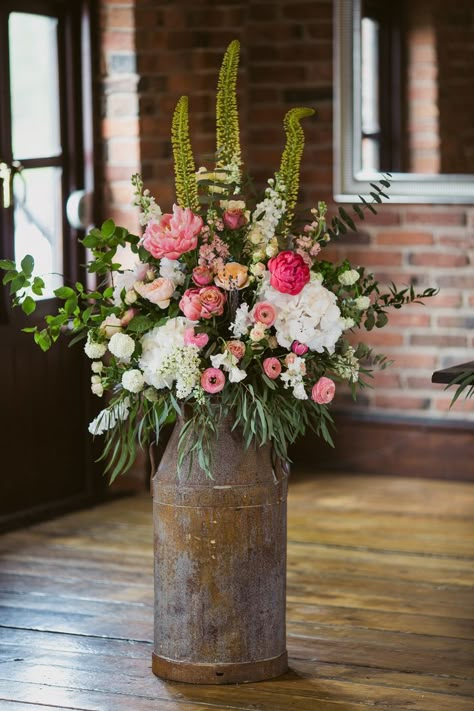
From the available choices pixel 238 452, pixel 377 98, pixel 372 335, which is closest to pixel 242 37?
pixel 377 98

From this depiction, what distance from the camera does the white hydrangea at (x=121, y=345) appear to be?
10.4ft

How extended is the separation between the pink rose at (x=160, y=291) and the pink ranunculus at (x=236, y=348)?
0.18 meters

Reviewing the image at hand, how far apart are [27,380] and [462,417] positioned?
182cm

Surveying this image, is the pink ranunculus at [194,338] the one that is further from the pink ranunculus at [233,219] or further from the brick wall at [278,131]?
the brick wall at [278,131]

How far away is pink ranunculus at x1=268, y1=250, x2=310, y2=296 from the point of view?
3.13 metres

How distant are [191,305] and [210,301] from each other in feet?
0.15

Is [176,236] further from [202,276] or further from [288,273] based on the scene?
[288,273]

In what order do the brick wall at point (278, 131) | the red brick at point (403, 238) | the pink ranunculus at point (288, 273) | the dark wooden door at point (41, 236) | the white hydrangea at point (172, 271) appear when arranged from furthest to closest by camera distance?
the red brick at point (403, 238) < the brick wall at point (278, 131) < the dark wooden door at point (41, 236) < the white hydrangea at point (172, 271) < the pink ranunculus at point (288, 273)

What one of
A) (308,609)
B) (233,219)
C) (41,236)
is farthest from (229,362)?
(41,236)

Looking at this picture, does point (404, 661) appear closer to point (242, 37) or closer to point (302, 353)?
point (302, 353)

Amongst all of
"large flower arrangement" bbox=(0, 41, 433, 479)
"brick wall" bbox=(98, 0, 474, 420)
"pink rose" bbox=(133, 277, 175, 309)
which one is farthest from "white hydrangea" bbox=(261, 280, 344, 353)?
"brick wall" bbox=(98, 0, 474, 420)

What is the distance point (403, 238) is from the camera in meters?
5.81

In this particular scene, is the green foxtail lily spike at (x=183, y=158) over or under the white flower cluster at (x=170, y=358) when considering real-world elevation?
over

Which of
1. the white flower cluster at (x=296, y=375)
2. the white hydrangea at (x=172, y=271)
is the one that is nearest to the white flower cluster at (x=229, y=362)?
the white flower cluster at (x=296, y=375)
